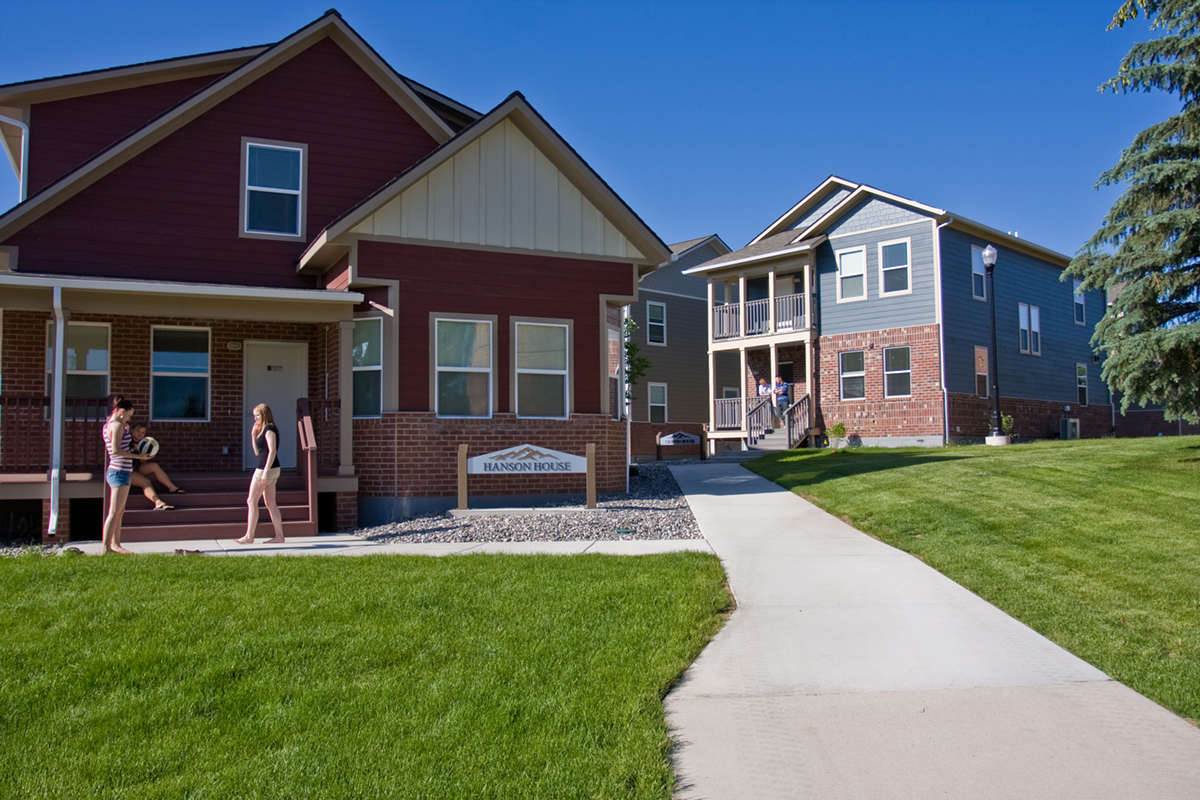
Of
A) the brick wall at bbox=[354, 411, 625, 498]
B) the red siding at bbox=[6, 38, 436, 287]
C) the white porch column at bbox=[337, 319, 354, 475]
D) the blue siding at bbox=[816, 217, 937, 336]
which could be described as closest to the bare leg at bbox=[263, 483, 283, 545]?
the white porch column at bbox=[337, 319, 354, 475]

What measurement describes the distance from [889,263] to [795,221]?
14.3 feet

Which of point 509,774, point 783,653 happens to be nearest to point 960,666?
point 783,653

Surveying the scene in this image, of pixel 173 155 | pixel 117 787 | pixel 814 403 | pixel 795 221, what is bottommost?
pixel 117 787

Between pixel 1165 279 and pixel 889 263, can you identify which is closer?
pixel 1165 279

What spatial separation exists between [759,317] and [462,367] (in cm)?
1664

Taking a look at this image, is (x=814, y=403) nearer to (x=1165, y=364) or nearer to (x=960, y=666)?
(x=1165, y=364)

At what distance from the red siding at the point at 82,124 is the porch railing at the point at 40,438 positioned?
170 inches

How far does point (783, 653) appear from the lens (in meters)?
5.94

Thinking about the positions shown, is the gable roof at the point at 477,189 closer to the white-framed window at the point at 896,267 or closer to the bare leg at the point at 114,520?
the bare leg at the point at 114,520

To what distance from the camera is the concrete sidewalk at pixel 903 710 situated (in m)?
4.10

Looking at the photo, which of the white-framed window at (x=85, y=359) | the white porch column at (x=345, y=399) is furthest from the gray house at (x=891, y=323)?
the white-framed window at (x=85, y=359)

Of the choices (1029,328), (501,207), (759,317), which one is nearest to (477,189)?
(501,207)

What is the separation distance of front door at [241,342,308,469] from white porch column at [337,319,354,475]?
7.91 ft

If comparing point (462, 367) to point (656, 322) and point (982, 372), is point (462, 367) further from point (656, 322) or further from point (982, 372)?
point (656, 322)
